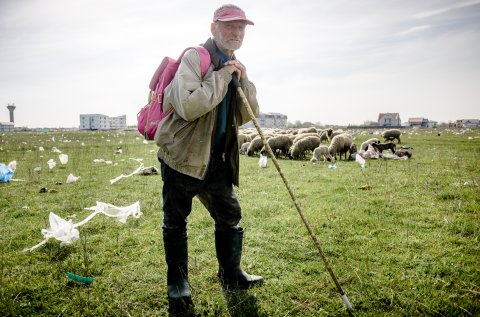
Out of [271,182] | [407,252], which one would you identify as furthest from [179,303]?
[271,182]

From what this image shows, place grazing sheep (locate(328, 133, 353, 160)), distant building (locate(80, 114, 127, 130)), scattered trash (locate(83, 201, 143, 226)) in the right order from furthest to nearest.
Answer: distant building (locate(80, 114, 127, 130)), grazing sheep (locate(328, 133, 353, 160)), scattered trash (locate(83, 201, 143, 226))

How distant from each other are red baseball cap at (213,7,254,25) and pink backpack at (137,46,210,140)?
1.12ft

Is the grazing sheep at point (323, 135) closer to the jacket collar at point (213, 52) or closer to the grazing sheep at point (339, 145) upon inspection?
the grazing sheep at point (339, 145)

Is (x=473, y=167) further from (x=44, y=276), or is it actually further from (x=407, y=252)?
(x=44, y=276)

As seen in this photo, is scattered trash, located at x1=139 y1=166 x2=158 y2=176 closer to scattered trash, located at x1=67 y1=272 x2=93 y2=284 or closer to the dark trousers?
scattered trash, located at x1=67 y1=272 x2=93 y2=284

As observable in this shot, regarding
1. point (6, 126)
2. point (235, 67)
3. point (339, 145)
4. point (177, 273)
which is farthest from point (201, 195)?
point (6, 126)

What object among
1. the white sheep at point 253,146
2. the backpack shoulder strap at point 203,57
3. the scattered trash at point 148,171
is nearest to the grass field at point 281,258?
the backpack shoulder strap at point 203,57

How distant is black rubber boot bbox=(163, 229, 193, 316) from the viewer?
3027 mm

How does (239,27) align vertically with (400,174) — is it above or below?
above

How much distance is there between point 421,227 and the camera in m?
5.13

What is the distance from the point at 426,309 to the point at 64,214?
680cm

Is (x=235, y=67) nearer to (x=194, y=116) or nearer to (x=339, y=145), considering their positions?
(x=194, y=116)

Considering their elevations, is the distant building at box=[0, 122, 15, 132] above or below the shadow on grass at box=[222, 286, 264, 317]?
above

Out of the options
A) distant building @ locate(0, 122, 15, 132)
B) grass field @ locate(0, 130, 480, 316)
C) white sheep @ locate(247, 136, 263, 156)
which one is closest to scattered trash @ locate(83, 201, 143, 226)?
grass field @ locate(0, 130, 480, 316)
